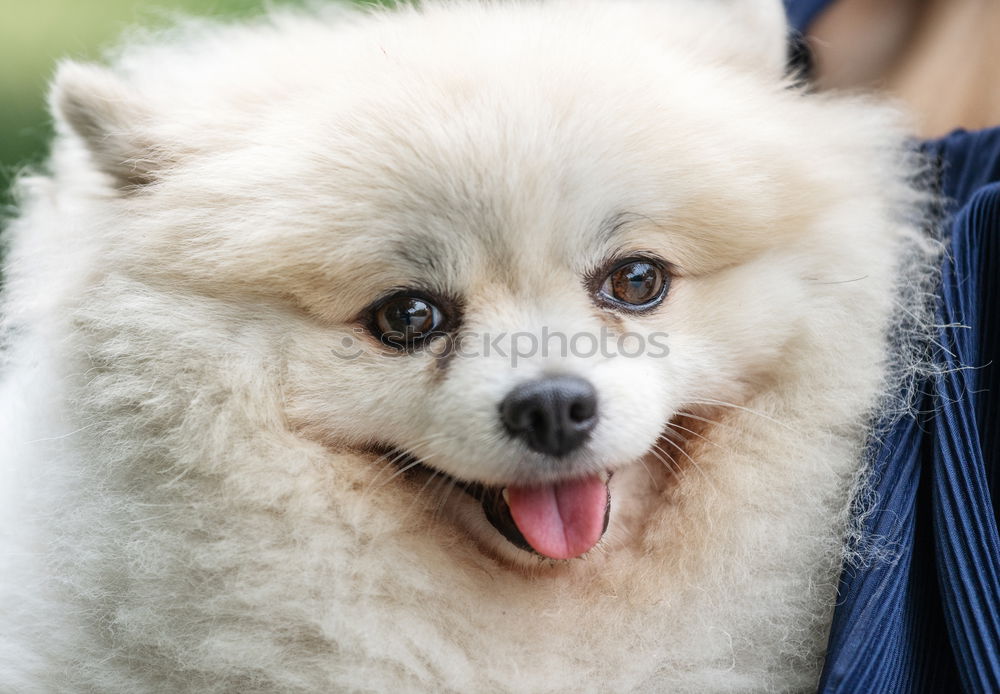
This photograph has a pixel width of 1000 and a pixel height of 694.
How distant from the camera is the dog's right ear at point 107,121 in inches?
79.2

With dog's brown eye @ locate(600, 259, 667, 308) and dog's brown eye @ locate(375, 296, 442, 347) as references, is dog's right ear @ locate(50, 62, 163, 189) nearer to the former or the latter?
dog's brown eye @ locate(375, 296, 442, 347)

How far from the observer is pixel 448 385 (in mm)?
1858

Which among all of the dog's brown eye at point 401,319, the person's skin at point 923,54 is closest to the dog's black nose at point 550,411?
the dog's brown eye at point 401,319

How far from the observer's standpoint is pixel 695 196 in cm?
193

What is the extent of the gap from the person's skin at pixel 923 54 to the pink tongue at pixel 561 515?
5.22ft

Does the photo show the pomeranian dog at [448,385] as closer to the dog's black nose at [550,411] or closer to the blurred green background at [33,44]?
the dog's black nose at [550,411]

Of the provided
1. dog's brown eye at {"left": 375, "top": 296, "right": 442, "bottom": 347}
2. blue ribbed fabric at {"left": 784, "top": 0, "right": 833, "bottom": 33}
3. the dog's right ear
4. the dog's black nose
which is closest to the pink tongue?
the dog's black nose

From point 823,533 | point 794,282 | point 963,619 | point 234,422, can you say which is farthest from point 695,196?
point 234,422

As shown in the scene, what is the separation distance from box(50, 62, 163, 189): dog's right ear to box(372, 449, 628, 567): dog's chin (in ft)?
2.98

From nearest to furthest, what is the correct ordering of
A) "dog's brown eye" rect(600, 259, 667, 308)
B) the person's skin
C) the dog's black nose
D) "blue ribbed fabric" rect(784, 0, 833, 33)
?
the dog's black nose, "dog's brown eye" rect(600, 259, 667, 308), the person's skin, "blue ribbed fabric" rect(784, 0, 833, 33)

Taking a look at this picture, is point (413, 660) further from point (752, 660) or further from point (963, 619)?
point (963, 619)

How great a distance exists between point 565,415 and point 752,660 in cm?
69

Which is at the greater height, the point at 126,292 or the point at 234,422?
the point at 126,292

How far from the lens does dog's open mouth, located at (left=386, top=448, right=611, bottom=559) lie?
1895 millimetres
